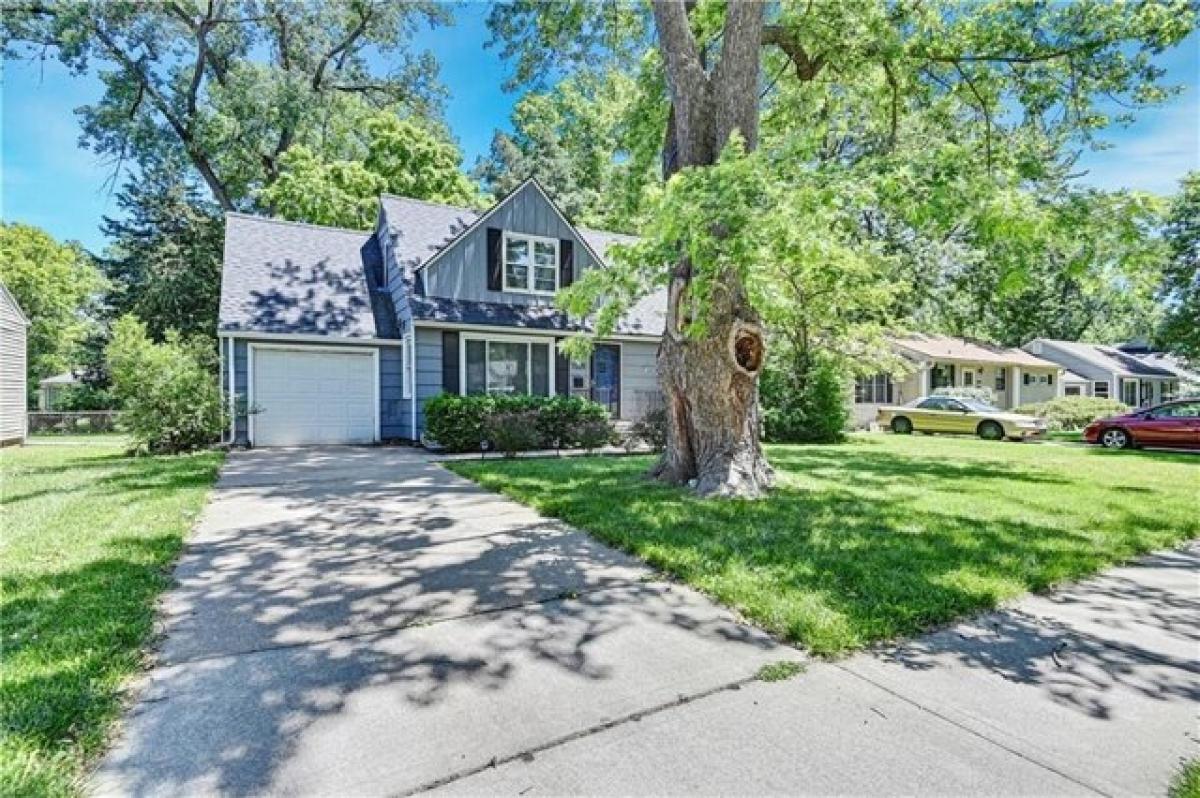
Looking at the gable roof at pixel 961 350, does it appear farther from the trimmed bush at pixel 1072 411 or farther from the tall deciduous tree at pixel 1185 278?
the tall deciduous tree at pixel 1185 278

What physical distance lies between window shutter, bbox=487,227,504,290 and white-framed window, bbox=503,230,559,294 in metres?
0.15

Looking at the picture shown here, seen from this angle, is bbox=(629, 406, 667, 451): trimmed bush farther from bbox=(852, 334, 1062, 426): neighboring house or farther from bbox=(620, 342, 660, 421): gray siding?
bbox=(852, 334, 1062, 426): neighboring house

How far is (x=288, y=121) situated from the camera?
22.7m

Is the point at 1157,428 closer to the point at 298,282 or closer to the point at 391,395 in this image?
the point at 391,395

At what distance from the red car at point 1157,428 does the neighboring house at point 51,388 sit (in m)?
46.3

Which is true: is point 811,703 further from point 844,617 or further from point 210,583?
point 210,583

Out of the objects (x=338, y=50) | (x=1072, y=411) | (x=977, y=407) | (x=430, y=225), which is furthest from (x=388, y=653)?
(x=1072, y=411)

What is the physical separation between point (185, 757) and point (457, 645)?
4.18 feet

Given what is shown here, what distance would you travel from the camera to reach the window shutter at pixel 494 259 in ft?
47.3

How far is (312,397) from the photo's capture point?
13.5 metres

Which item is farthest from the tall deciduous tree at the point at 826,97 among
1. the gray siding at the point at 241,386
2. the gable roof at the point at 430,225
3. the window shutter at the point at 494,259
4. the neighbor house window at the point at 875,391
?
the neighbor house window at the point at 875,391

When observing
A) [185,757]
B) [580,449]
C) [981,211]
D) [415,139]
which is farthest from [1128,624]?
[415,139]

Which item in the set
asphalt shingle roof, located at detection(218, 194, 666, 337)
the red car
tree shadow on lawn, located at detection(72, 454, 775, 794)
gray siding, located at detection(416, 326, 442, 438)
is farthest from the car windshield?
tree shadow on lawn, located at detection(72, 454, 775, 794)

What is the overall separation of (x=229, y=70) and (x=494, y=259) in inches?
661
